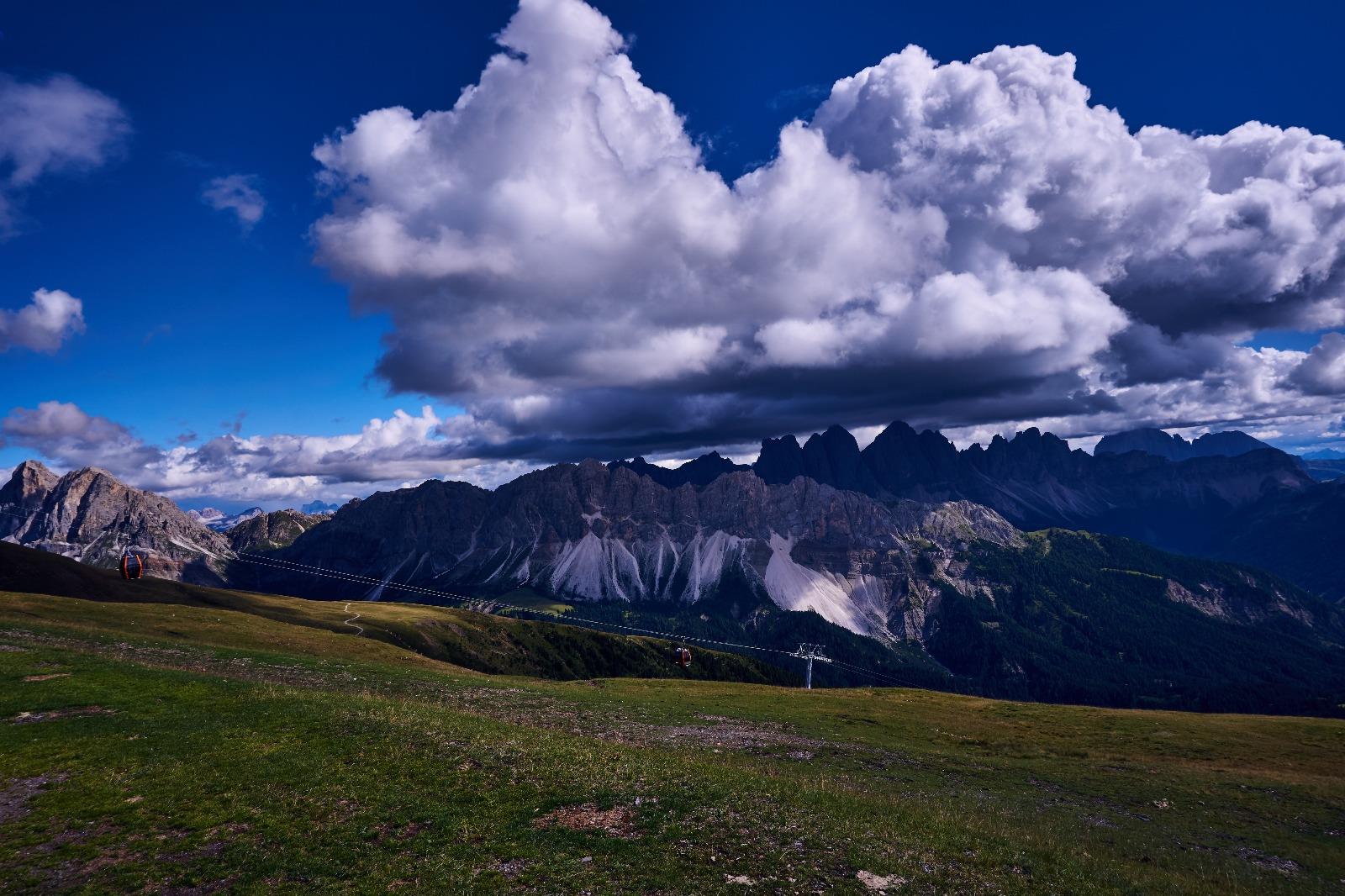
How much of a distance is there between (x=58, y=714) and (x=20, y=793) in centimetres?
1215

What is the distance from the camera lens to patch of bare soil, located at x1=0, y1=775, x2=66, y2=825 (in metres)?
24.3

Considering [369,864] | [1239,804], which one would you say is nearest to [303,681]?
[369,864]

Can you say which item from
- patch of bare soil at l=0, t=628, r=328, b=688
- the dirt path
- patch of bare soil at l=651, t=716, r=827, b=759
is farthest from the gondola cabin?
the dirt path

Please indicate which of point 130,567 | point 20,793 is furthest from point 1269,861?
point 130,567

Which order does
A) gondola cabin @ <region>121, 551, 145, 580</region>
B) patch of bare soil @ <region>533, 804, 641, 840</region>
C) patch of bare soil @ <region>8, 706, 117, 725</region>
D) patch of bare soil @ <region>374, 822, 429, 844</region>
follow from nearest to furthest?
1. patch of bare soil @ <region>374, 822, 429, 844</region>
2. patch of bare soil @ <region>533, 804, 641, 840</region>
3. patch of bare soil @ <region>8, 706, 117, 725</region>
4. gondola cabin @ <region>121, 551, 145, 580</region>

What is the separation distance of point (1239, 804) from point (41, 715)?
7248 centimetres

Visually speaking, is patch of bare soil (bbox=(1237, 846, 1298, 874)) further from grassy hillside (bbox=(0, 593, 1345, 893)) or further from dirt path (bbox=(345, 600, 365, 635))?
dirt path (bbox=(345, 600, 365, 635))

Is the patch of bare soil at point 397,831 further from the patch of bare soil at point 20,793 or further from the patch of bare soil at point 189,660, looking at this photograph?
the patch of bare soil at point 189,660

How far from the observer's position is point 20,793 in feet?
85.8

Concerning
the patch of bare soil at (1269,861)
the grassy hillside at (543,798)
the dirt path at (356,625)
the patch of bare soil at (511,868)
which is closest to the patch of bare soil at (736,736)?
the grassy hillside at (543,798)

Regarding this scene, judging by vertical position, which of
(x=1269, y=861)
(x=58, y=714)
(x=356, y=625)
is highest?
(x=58, y=714)

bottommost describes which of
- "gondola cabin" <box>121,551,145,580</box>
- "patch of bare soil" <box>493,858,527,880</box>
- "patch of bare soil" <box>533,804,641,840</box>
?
"patch of bare soil" <box>533,804,641,840</box>

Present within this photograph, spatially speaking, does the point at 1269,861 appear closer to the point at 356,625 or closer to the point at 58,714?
the point at 58,714

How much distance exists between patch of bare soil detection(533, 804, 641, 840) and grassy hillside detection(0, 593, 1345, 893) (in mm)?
97
